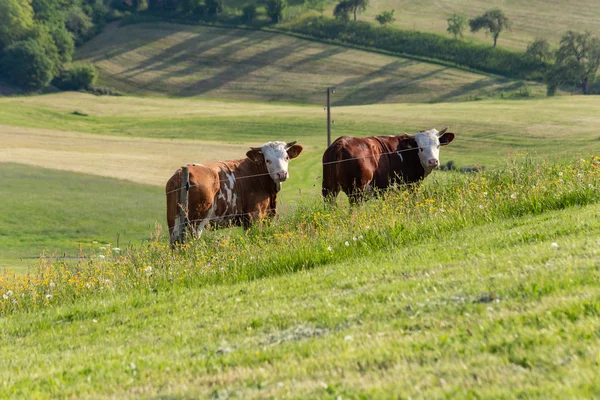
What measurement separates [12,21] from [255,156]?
113 m

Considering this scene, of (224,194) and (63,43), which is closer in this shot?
(224,194)

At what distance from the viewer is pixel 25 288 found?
40.8ft

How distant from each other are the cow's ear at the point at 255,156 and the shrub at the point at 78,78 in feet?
307

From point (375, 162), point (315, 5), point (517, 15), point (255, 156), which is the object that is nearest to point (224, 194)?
point (255, 156)

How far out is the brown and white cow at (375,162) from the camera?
18016 millimetres

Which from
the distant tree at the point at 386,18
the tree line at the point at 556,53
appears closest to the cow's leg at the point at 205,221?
the tree line at the point at 556,53

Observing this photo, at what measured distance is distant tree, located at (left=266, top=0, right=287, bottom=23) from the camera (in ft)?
414

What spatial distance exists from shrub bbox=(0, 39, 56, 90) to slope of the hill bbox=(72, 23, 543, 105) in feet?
24.5

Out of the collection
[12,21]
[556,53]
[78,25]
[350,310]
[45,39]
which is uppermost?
[350,310]

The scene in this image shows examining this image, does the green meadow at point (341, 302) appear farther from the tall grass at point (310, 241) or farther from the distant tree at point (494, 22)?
the distant tree at point (494, 22)

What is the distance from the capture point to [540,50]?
98.6 meters

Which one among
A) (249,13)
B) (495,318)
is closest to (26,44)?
(249,13)

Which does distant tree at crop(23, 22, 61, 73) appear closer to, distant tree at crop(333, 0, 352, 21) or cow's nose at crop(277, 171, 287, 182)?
distant tree at crop(333, 0, 352, 21)

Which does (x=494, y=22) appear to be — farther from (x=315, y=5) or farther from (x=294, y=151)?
(x=294, y=151)
